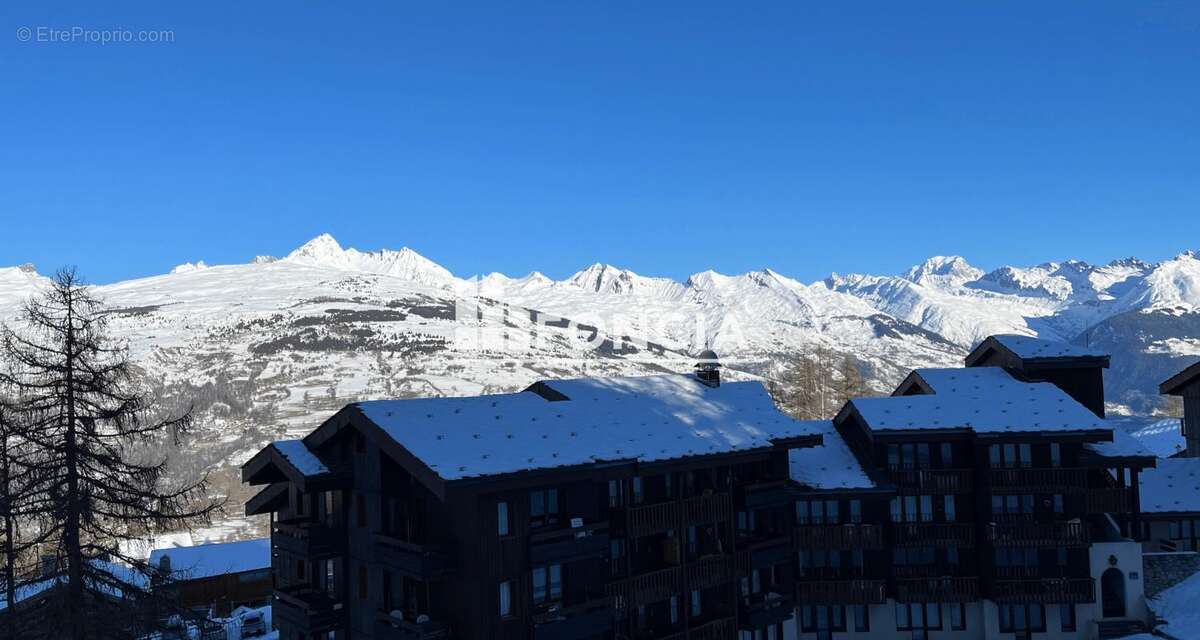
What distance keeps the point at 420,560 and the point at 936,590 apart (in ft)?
80.6

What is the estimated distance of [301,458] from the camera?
28.7m

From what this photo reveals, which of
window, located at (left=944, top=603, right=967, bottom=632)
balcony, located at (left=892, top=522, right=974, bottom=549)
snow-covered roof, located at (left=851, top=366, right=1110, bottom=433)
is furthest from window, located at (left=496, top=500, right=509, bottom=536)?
window, located at (left=944, top=603, right=967, bottom=632)

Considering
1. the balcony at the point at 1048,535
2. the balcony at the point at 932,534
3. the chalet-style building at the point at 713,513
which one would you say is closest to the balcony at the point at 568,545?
the chalet-style building at the point at 713,513

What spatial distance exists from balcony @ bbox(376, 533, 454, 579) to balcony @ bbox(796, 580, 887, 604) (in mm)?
19077

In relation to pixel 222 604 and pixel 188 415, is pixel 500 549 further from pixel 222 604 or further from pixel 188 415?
pixel 222 604

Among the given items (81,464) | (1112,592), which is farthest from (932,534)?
(81,464)

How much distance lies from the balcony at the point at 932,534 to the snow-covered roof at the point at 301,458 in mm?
25338

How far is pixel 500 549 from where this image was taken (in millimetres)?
25141

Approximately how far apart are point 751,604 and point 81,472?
80.7 feet

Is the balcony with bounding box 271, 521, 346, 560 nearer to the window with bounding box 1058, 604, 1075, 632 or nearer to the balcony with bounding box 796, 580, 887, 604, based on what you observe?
the balcony with bounding box 796, 580, 887, 604

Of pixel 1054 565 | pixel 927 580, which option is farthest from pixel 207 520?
pixel 1054 565

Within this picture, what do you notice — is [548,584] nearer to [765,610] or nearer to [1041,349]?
[765,610]

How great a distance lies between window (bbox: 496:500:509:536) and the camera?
25547 millimetres

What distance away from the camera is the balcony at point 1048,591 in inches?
1428
